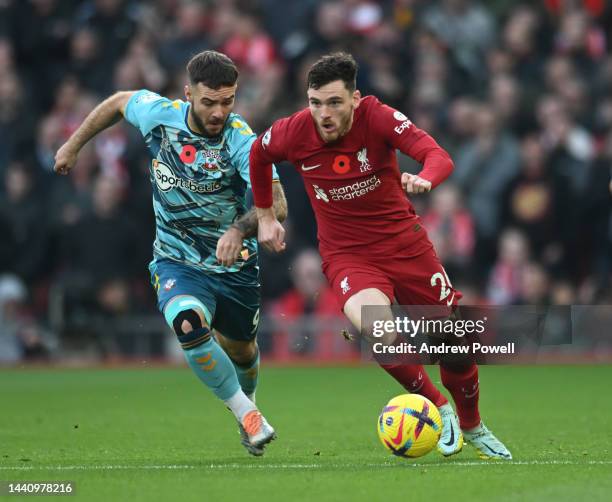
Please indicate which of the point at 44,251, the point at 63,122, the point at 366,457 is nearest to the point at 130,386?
the point at 44,251

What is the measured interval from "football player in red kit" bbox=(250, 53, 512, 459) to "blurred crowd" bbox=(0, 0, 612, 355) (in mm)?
7590

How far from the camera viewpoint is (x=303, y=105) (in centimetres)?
1725

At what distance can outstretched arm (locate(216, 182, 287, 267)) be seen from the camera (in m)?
8.51

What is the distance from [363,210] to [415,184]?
1165 millimetres

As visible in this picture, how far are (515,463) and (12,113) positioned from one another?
12.1m

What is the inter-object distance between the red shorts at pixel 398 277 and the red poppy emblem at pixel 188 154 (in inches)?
46.6

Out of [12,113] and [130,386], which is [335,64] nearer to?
[130,386]

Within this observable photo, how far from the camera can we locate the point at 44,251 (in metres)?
17.8

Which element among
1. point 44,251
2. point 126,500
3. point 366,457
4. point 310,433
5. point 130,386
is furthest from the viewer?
point 44,251

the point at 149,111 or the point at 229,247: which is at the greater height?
the point at 149,111

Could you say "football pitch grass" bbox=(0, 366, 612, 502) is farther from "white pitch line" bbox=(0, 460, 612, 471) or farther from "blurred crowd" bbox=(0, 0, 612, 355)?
"blurred crowd" bbox=(0, 0, 612, 355)

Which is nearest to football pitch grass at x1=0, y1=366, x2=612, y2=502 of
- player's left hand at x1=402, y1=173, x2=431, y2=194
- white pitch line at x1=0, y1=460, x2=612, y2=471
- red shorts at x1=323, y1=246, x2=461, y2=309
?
white pitch line at x1=0, y1=460, x2=612, y2=471

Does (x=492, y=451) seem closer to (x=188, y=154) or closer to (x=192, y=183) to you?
(x=192, y=183)

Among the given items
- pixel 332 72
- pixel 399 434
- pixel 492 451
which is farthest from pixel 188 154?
pixel 492 451
